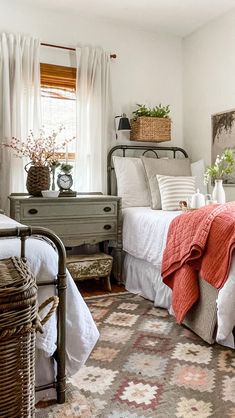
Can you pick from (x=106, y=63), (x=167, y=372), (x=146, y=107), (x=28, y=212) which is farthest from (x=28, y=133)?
(x=167, y=372)

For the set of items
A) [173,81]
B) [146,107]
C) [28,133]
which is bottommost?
[28,133]

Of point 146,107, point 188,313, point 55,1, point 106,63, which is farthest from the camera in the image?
point 146,107

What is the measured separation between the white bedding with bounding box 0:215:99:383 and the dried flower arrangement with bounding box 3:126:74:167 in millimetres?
1777

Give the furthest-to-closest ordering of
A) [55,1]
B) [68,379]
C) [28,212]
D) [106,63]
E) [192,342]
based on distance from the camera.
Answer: [106,63], [55,1], [28,212], [192,342], [68,379]

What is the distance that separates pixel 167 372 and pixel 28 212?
1.68m

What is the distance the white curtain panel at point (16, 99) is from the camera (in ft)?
10.5

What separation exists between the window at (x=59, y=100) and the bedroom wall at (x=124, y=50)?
0.37 ft

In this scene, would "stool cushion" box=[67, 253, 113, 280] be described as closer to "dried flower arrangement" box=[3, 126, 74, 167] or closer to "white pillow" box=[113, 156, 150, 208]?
"white pillow" box=[113, 156, 150, 208]

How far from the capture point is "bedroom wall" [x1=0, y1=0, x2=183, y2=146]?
341cm

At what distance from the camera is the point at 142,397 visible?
5.40 feet

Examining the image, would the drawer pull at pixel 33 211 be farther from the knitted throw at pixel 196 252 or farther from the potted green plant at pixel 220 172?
the potted green plant at pixel 220 172

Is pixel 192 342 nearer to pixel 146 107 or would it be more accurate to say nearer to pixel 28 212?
pixel 28 212

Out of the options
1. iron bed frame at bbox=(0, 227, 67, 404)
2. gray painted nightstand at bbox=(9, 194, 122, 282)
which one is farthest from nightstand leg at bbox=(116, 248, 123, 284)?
iron bed frame at bbox=(0, 227, 67, 404)

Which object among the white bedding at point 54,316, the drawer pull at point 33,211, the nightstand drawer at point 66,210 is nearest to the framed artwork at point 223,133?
the nightstand drawer at point 66,210
